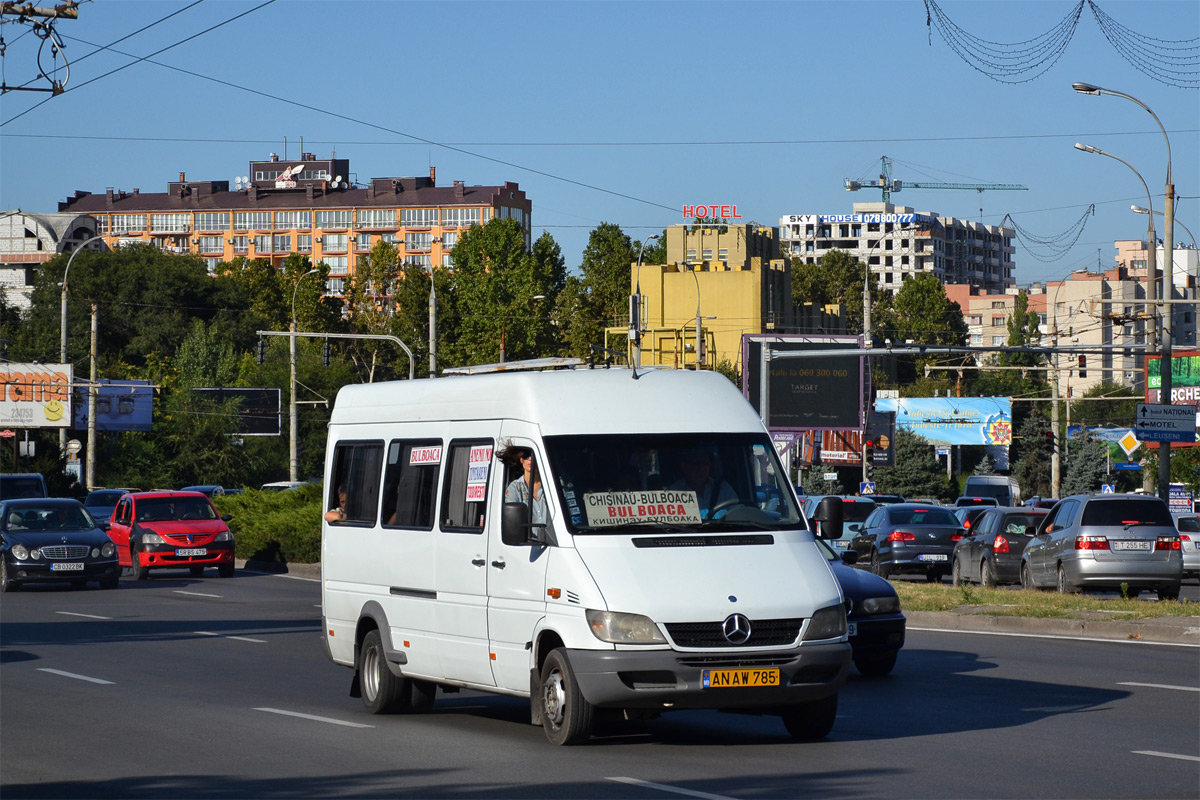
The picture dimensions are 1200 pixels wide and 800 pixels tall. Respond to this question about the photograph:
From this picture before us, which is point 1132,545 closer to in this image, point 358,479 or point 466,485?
point 358,479

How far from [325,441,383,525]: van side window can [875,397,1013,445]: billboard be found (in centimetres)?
8392

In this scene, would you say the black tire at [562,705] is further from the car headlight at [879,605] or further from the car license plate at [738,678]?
the car headlight at [879,605]

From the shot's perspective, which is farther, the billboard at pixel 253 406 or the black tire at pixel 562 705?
the billboard at pixel 253 406

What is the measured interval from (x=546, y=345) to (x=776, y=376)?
57.8 meters

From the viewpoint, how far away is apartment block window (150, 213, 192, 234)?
181375mm

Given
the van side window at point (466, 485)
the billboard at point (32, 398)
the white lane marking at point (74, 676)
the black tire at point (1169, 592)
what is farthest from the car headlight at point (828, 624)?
the billboard at point (32, 398)

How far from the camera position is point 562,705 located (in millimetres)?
10750

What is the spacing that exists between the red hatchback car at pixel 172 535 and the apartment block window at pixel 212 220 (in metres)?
148

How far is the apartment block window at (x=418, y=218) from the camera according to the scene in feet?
569

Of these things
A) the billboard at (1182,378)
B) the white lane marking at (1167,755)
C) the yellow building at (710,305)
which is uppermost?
the yellow building at (710,305)

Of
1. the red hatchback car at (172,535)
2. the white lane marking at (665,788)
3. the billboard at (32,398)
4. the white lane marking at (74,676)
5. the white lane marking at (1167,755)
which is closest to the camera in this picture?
the white lane marking at (665,788)

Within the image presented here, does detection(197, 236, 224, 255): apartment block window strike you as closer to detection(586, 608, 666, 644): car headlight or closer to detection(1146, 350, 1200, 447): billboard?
detection(1146, 350, 1200, 447): billboard

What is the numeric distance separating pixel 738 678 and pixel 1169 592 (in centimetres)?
1706

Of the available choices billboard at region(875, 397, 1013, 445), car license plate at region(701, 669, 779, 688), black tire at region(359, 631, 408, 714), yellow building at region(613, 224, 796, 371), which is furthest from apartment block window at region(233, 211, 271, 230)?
car license plate at region(701, 669, 779, 688)
